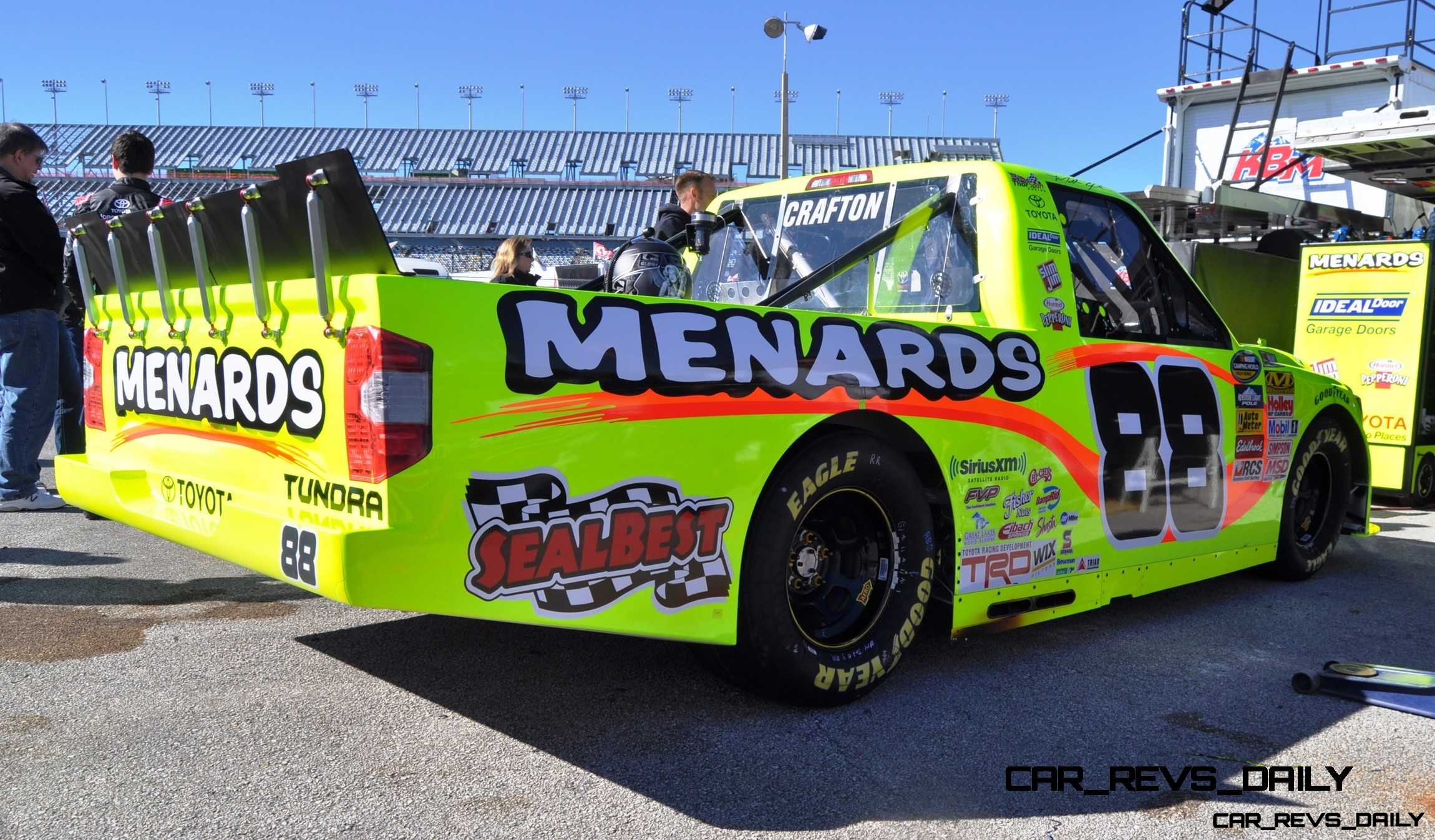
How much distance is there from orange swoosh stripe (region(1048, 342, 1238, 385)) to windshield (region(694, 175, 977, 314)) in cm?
39

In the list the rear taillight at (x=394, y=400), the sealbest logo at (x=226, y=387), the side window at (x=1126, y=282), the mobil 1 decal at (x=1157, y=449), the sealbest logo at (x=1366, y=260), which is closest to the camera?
the rear taillight at (x=394, y=400)

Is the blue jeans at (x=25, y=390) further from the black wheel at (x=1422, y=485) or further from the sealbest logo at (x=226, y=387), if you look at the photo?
the black wheel at (x=1422, y=485)

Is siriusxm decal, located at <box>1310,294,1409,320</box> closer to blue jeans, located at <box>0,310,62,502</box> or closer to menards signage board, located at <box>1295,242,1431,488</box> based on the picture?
menards signage board, located at <box>1295,242,1431,488</box>

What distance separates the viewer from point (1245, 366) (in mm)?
4840

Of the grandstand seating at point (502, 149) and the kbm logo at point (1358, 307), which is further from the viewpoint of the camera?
the grandstand seating at point (502, 149)

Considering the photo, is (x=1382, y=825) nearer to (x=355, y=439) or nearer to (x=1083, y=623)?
(x=1083, y=623)

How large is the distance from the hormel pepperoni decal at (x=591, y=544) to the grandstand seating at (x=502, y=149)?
4840 centimetres

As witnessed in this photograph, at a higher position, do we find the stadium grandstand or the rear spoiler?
the stadium grandstand

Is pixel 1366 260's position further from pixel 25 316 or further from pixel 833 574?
pixel 25 316

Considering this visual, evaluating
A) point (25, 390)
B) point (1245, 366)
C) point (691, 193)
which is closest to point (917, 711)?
point (1245, 366)

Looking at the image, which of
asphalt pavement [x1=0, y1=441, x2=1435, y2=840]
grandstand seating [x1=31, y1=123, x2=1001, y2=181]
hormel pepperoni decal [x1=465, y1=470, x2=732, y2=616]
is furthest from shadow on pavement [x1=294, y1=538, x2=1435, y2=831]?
grandstand seating [x1=31, y1=123, x2=1001, y2=181]

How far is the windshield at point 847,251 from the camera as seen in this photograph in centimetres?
414

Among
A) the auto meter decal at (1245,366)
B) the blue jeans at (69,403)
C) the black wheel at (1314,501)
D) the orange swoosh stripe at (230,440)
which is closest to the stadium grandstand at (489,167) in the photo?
the blue jeans at (69,403)

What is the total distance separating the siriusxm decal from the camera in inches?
317
